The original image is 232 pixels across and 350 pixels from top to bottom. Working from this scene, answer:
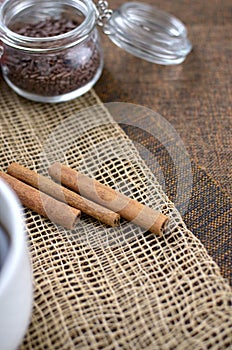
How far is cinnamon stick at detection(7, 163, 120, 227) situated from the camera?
93 cm

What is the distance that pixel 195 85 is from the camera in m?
1.21

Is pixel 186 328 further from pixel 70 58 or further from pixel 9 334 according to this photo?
pixel 70 58

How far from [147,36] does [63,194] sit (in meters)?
0.46

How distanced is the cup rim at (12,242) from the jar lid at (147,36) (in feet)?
1.97

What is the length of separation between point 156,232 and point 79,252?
0.14 meters

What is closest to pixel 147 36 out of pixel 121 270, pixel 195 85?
pixel 195 85

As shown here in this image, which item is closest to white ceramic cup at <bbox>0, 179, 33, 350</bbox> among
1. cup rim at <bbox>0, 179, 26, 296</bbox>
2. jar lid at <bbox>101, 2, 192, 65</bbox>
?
cup rim at <bbox>0, 179, 26, 296</bbox>

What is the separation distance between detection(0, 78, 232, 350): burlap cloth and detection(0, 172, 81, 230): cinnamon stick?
15 millimetres

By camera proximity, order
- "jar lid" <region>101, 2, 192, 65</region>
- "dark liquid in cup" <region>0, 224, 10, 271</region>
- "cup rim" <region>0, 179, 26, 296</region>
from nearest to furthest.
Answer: "cup rim" <region>0, 179, 26, 296</region> < "dark liquid in cup" <region>0, 224, 10, 271</region> < "jar lid" <region>101, 2, 192, 65</region>

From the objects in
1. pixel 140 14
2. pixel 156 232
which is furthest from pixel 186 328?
pixel 140 14

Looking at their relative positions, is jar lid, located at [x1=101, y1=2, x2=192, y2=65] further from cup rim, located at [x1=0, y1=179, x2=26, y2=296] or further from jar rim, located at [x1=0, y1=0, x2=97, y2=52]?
cup rim, located at [x1=0, y1=179, x2=26, y2=296]

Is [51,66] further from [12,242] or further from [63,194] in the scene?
[12,242]

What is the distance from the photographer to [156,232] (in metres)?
0.91

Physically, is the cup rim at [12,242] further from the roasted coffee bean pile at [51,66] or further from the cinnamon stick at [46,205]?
the roasted coffee bean pile at [51,66]
